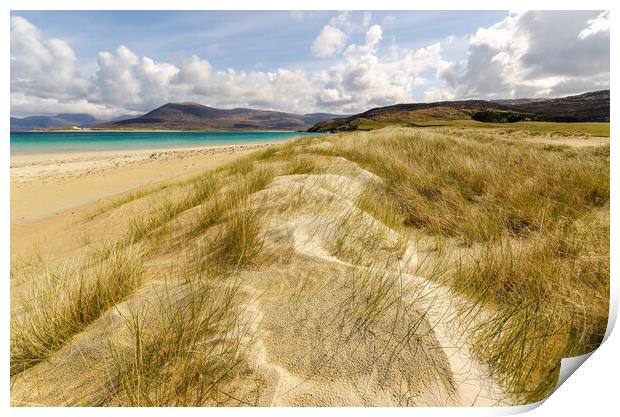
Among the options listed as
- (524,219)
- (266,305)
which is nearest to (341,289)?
(266,305)

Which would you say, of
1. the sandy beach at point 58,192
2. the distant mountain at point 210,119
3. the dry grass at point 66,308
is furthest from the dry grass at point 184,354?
the distant mountain at point 210,119

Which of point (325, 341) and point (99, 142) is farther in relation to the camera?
point (99, 142)

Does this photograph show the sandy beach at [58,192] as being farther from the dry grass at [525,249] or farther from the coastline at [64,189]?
the dry grass at [525,249]

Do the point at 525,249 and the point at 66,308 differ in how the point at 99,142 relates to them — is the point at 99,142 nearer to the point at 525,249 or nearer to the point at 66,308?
the point at 66,308

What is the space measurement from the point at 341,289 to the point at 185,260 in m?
1.24

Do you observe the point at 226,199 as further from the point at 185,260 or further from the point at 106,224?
the point at 106,224

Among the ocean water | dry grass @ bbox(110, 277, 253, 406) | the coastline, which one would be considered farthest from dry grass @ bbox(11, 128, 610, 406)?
the ocean water

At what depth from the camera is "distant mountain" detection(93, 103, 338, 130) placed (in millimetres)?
124812

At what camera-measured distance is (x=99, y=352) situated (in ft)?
4.23

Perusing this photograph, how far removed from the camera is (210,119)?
151625 mm

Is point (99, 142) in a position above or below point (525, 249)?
above

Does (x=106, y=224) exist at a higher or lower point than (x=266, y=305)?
lower

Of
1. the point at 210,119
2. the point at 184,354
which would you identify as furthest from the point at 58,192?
the point at 210,119

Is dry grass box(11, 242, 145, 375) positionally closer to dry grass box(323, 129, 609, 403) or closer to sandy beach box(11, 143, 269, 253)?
dry grass box(323, 129, 609, 403)
